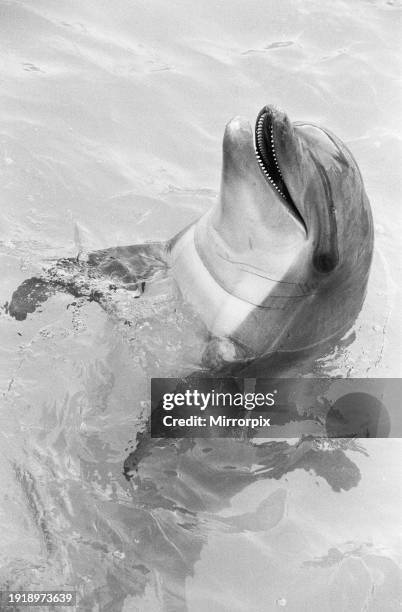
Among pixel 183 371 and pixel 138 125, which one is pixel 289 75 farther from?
pixel 183 371

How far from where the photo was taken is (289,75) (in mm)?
8125

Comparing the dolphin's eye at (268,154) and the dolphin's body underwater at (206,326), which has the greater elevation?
the dolphin's eye at (268,154)

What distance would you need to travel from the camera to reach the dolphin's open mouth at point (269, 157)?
4230 mm

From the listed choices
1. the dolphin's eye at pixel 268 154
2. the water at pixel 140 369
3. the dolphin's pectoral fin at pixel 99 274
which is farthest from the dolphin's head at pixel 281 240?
the water at pixel 140 369

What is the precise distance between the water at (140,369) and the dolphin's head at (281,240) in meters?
0.48

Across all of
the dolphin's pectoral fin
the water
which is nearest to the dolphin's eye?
the dolphin's pectoral fin

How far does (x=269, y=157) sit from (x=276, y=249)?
477 mm

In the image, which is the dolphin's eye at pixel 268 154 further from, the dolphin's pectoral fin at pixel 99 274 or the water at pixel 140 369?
the water at pixel 140 369

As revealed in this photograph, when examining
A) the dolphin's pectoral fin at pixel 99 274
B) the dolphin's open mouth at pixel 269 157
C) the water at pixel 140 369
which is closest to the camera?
the dolphin's open mouth at pixel 269 157

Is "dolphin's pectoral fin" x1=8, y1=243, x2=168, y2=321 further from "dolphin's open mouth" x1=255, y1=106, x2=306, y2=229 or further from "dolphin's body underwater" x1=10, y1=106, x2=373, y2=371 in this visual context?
"dolphin's open mouth" x1=255, y1=106, x2=306, y2=229

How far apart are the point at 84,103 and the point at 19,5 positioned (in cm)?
158

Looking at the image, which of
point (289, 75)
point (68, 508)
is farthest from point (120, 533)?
point (289, 75)

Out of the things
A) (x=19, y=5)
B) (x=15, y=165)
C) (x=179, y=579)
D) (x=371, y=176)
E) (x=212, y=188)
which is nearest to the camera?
(x=179, y=579)

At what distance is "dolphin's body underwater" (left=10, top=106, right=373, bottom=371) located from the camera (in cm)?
432
